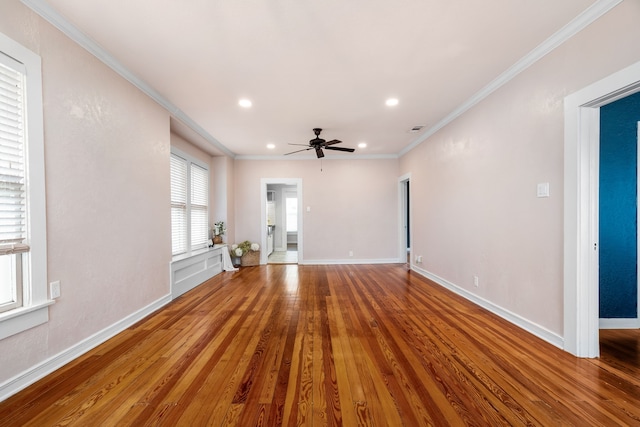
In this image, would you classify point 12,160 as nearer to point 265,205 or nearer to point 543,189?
point 543,189

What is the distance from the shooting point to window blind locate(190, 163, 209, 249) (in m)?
4.84

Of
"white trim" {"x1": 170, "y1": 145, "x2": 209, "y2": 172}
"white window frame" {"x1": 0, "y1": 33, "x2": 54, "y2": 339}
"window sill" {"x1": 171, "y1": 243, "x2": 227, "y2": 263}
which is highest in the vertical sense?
"white trim" {"x1": 170, "y1": 145, "x2": 209, "y2": 172}

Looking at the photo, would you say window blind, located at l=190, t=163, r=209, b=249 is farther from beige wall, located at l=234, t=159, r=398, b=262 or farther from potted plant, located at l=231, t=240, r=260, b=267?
beige wall, located at l=234, t=159, r=398, b=262

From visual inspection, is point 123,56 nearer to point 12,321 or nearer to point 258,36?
point 258,36

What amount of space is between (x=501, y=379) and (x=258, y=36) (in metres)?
3.20

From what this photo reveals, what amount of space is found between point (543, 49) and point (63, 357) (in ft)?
15.6

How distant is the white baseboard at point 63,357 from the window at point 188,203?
1.50 metres

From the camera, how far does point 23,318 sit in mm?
1654

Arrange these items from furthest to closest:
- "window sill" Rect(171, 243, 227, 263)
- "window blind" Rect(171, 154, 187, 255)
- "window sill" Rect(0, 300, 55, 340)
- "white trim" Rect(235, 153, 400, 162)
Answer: "white trim" Rect(235, 153, 400, 162), "window blind" Rect(171, 154, 187, 255), "window sill" Rect(171, 243, 227, 263), "window sill" Rect(0, 300, 55, 340)

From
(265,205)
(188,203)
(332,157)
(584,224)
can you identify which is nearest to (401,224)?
(332,157)

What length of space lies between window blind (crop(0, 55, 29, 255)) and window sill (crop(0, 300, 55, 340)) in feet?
1.27

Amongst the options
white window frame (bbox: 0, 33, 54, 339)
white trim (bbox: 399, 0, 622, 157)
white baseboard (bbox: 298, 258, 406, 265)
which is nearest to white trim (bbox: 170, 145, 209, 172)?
white window frame (bbox: 0, 33, 54, 339)

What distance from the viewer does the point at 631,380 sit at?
1700 millimetres

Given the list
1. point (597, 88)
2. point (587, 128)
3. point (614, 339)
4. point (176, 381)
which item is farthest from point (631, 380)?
point (176, 381)
